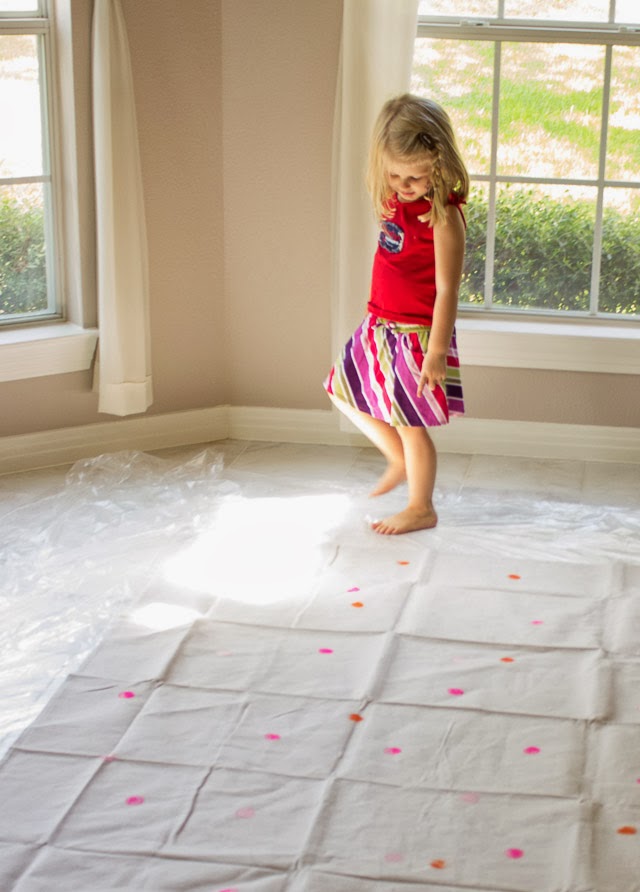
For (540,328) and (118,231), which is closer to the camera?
(118,231)

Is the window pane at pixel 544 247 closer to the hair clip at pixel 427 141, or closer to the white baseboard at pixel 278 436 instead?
the white baseboard at pixel 278 436

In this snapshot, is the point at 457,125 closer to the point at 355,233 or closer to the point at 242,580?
the point at 355,233

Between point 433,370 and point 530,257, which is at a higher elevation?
point 530,257

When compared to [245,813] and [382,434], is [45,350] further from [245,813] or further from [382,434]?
[245,813]

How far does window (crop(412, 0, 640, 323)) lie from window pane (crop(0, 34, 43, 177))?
4.18 ft

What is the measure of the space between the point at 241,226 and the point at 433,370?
45.8 inches

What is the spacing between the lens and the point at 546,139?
409 centimetres

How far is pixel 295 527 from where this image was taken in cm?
366

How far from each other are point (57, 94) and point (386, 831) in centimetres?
274

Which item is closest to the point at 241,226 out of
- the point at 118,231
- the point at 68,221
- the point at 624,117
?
the point at 118,231

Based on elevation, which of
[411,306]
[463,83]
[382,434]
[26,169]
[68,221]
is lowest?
[382,434]

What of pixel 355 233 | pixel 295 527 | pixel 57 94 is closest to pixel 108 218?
pixel 57 94

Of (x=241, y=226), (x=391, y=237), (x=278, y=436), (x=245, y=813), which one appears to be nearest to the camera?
(x=245, y=813)

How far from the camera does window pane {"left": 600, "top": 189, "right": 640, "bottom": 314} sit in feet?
13.5
